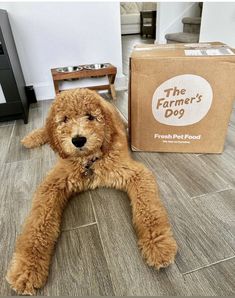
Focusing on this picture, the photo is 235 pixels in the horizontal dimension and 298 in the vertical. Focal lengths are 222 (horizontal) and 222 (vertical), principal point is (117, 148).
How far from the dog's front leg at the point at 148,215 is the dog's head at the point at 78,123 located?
0.17 m

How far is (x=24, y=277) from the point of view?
58 centimetres

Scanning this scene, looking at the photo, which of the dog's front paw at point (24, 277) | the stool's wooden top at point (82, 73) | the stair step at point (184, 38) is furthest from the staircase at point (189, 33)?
the dog's front paw at point (24, 277)

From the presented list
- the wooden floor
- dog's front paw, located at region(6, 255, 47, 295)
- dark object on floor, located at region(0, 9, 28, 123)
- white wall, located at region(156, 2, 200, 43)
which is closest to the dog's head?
the wooden floor

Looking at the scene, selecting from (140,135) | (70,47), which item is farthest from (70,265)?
(70,47)

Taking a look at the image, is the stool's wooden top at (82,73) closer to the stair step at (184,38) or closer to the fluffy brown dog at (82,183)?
the fluffy brown dog at (82,183)

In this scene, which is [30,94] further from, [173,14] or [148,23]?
[148,23]

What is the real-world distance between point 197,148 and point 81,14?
1.48 meters

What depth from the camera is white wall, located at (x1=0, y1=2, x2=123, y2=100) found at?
1742 millimetres

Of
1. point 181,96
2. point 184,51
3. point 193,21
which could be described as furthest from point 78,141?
point 193,21

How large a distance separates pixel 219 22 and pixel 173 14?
1.54 metres

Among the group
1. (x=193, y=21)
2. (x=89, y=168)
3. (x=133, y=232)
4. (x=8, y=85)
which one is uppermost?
(x=193, y=21)

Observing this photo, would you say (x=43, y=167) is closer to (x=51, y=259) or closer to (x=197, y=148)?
(x=51, y=259)

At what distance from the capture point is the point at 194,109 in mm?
1027

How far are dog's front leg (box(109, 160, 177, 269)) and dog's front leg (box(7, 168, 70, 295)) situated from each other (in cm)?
22
